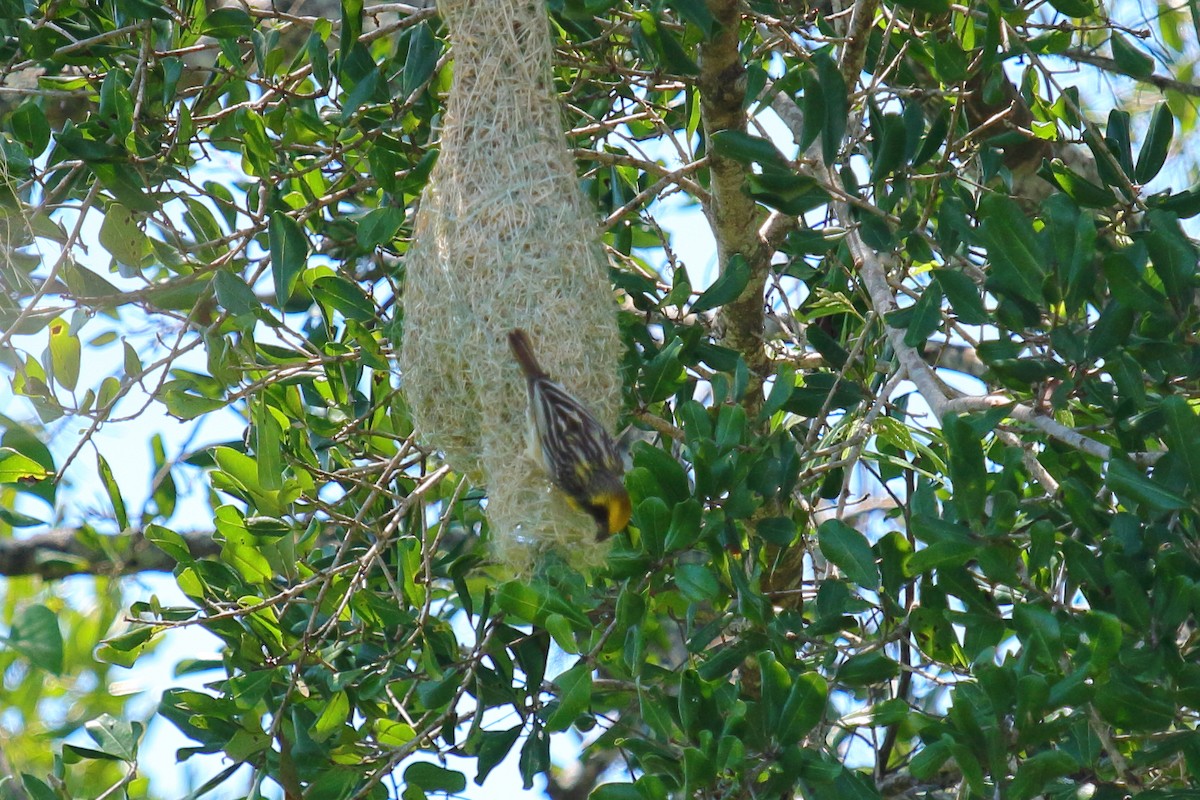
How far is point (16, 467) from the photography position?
3037 mm

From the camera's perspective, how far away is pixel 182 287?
3141 millimetres

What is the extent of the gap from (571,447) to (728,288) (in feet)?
1.90

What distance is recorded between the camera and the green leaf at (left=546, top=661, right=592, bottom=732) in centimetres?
245

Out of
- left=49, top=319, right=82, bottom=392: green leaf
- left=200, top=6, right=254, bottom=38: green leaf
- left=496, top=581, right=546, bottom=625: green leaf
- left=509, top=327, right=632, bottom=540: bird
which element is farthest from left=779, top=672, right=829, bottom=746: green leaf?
left=200, top=6, right=254, bottom=38: green leaf

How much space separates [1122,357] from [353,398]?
207 centimetres

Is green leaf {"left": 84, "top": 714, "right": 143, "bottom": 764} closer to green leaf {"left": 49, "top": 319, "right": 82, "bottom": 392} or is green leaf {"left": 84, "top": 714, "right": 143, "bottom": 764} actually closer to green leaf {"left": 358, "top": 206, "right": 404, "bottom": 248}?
green leaf {"left": 49, "top": 319, "right": 82, "bottom": 392}

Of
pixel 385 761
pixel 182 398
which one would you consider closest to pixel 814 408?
pixel 385 761

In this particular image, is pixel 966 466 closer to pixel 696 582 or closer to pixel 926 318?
pixel 926 318

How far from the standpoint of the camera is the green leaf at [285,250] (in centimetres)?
289

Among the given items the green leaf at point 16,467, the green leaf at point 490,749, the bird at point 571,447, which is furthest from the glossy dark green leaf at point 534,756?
the green leaf at point 16,467

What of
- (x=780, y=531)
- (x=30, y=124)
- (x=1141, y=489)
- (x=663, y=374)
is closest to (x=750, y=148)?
Result: (x=663, y=374)

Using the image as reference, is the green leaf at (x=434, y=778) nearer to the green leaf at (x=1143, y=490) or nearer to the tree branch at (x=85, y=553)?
the tree branch at (x=85, y=553)

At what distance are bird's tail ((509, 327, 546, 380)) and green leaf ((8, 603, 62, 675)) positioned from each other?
1.35 meters

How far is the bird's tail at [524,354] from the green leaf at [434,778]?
3.20 ft
